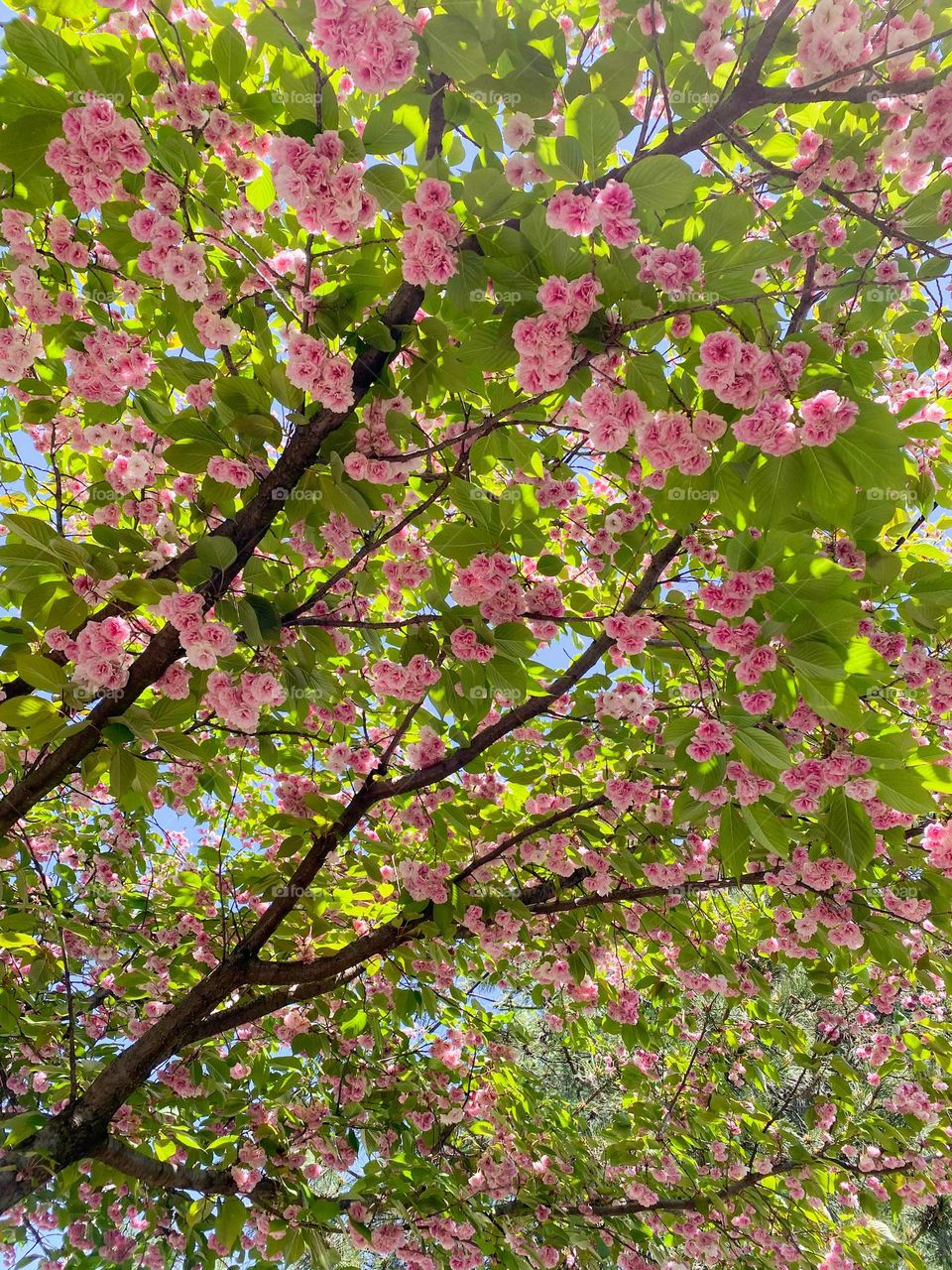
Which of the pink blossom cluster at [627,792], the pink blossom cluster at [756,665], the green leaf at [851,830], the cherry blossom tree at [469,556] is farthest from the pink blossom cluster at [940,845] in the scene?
the pink blossom cluster at [756,665]

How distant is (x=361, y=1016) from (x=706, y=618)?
3.44 m

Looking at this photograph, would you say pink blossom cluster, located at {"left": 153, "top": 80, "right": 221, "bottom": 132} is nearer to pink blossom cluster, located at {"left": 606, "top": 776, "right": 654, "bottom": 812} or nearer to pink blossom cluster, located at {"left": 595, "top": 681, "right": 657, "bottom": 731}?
pink blossom cluster, located at {"left": 595, "top": 681, "right": 657, "bottom": 731}

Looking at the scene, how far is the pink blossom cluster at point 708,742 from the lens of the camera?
102 inches

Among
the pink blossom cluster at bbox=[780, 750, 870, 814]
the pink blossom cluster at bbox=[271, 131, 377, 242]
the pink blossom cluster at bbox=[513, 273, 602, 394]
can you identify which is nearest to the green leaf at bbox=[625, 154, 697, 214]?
the pink blossom cluster at bbox=[513, 273, 602, 394]

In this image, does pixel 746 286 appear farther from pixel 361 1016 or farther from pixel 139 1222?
pixel 139 1222

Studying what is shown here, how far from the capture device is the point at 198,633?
2547 millimetres

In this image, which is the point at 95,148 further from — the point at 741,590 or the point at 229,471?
the point at 741,590

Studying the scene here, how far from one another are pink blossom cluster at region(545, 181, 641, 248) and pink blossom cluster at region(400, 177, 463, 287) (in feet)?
1.06

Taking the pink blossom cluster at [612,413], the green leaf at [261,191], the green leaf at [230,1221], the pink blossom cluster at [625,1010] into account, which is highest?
the green leaf at [261,191]

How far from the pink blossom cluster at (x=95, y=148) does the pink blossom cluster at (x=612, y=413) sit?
1565mm

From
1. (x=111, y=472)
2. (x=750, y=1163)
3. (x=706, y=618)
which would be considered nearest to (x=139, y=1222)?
(x=750, y=1163)

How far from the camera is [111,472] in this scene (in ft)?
11.8

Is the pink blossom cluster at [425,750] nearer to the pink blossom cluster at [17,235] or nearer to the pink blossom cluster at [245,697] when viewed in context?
the pink blossom cluster at [245,697]

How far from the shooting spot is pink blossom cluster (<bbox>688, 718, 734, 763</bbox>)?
8.51ft
